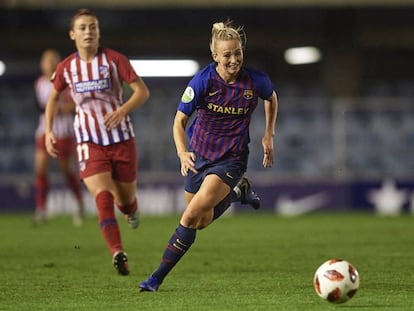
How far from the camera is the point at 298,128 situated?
61.0 feet

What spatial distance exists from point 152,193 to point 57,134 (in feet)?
11.6

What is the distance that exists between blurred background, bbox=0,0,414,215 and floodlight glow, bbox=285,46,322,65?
2064mm

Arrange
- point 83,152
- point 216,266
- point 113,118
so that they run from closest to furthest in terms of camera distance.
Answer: point 113,118
point 83,152
point 216,266

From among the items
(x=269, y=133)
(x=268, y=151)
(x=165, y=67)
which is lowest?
(x=268, y=151)

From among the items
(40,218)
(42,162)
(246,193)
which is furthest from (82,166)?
(40,218)

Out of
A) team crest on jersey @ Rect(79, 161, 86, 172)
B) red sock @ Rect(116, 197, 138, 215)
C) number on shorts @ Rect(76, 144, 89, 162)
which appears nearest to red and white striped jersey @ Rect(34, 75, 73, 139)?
red sock @ Rect(116, 197, 138, 215)

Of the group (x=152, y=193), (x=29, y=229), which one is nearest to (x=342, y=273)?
(x=29, y=229)

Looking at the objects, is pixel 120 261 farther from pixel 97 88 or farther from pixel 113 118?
pixel 97 88

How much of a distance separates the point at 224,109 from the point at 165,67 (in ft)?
56.9

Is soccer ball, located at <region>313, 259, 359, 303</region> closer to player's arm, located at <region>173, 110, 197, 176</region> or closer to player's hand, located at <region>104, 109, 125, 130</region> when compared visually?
player's arm, located at <region>173, 110, 197, 176</region>

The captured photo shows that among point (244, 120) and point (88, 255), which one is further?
point (88, 255)

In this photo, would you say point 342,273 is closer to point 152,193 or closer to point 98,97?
point 98,97

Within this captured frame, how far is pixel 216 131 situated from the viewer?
741cm

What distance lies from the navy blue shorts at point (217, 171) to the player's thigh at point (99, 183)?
112 cm
